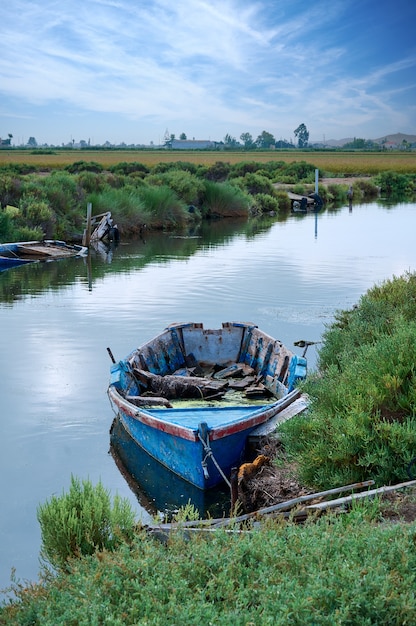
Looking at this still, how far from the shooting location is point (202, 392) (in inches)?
421

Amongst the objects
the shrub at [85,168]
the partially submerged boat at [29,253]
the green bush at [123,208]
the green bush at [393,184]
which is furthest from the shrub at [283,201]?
the partially submerged boat at [29,253]

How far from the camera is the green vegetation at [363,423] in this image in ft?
20.5

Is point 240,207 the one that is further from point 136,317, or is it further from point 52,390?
point 52,390

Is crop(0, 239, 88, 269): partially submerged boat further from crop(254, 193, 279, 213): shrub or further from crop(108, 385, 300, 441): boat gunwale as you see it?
crop(254, 193, 279, 213): shrub

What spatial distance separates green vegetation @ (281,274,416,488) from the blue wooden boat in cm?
107

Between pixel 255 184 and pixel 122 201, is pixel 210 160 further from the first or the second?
pixel 122 201

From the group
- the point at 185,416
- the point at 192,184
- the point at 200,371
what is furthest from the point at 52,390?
the point at 192,184

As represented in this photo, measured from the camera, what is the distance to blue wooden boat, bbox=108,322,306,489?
8266 millimetres

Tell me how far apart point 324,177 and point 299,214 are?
Result: 2816 centimetres

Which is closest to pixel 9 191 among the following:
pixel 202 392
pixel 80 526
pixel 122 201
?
pixel 122 201

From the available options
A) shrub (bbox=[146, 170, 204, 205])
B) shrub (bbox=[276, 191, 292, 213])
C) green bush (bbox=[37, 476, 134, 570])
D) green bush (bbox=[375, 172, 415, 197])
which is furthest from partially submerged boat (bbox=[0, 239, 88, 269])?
green bush (bbox=[375, 172, 415, 197])

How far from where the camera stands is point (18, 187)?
32.6 m

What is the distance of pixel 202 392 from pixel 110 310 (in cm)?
807

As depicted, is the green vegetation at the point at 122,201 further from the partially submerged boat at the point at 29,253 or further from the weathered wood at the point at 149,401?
the weathered wood at the point at 149,401
